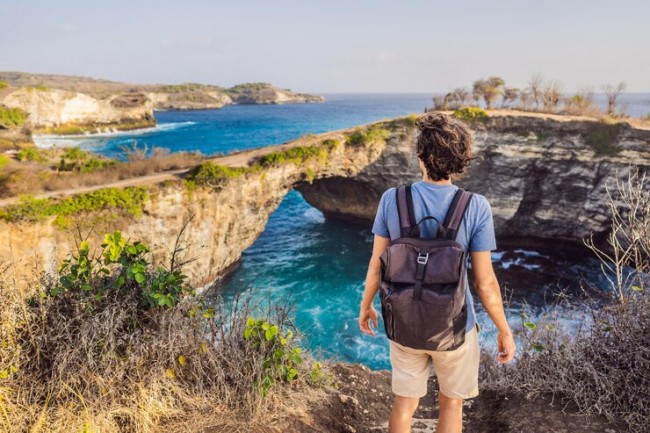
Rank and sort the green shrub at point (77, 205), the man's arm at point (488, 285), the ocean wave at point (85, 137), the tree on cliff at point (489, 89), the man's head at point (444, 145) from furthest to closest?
the ocean wave at point (85, 137), the tree on cliff at point (489, 89), the green shrub at point (77, 205), the man's arm at point (488, 285), the man's head at point (444, 145)

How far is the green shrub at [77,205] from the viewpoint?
41.4 feet

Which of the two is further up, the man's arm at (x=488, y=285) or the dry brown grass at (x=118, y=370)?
the man's arm at (x=488, y=285)

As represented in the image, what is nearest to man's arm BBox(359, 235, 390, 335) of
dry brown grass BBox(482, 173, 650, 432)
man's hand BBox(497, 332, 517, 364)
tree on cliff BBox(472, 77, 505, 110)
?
man's hand BBox(497, 332, 517, 364)

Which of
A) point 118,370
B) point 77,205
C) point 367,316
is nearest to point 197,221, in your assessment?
point 77,205

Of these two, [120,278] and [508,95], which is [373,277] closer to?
[120,278]

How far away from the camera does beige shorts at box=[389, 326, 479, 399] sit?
2.90 metres

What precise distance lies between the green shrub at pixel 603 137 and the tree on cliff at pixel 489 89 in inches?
323

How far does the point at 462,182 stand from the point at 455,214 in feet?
74.2

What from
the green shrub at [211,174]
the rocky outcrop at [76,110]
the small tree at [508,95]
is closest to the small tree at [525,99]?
the small tree at [508,95]

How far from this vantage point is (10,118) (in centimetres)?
4441

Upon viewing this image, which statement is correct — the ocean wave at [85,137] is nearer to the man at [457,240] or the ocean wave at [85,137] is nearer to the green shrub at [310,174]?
the green shrub at [310,174]

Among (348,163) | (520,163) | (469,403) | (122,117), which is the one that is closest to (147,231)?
(348,163)

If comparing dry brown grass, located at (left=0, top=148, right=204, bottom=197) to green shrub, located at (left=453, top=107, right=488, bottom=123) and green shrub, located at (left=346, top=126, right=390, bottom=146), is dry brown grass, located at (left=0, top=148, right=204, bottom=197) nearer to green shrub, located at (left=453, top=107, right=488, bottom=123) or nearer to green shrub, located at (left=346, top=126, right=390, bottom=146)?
green shrub, located at (left=346, top=126, right=390, bottom=146)

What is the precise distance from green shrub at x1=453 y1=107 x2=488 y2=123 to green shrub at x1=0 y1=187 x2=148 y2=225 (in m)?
18.2
